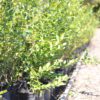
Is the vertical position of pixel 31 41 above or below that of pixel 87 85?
above

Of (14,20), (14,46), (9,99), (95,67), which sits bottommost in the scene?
(95,67)

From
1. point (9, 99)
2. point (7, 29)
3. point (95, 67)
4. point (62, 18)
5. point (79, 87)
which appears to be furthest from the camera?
point (95, 67)

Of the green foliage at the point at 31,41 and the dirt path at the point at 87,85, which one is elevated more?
the green foliage at the point at 31,41

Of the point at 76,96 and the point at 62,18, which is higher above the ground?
the point at 62,18

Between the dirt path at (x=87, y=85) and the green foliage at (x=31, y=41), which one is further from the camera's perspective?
the dirt path at (x=87, y=85)

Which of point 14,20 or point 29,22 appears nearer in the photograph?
point 14,20

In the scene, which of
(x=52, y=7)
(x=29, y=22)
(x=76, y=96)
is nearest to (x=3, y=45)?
(x=29, y=22)

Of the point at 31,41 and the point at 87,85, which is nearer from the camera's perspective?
the point at 31,41

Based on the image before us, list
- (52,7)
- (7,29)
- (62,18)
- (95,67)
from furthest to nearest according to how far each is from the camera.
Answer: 1. (95,67)
2. (62,18)
3. (52,7)
4. (7,29)

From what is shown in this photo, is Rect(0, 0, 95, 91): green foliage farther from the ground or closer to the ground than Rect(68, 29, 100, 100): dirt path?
farther from the ground

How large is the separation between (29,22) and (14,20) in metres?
0.45

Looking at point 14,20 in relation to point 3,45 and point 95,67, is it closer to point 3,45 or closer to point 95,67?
point 3,45

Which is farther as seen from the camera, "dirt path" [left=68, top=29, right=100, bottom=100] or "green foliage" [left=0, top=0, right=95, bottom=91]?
"dirt path" [left=68, top=29, right=100, bottom=100]

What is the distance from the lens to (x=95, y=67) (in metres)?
9.05
